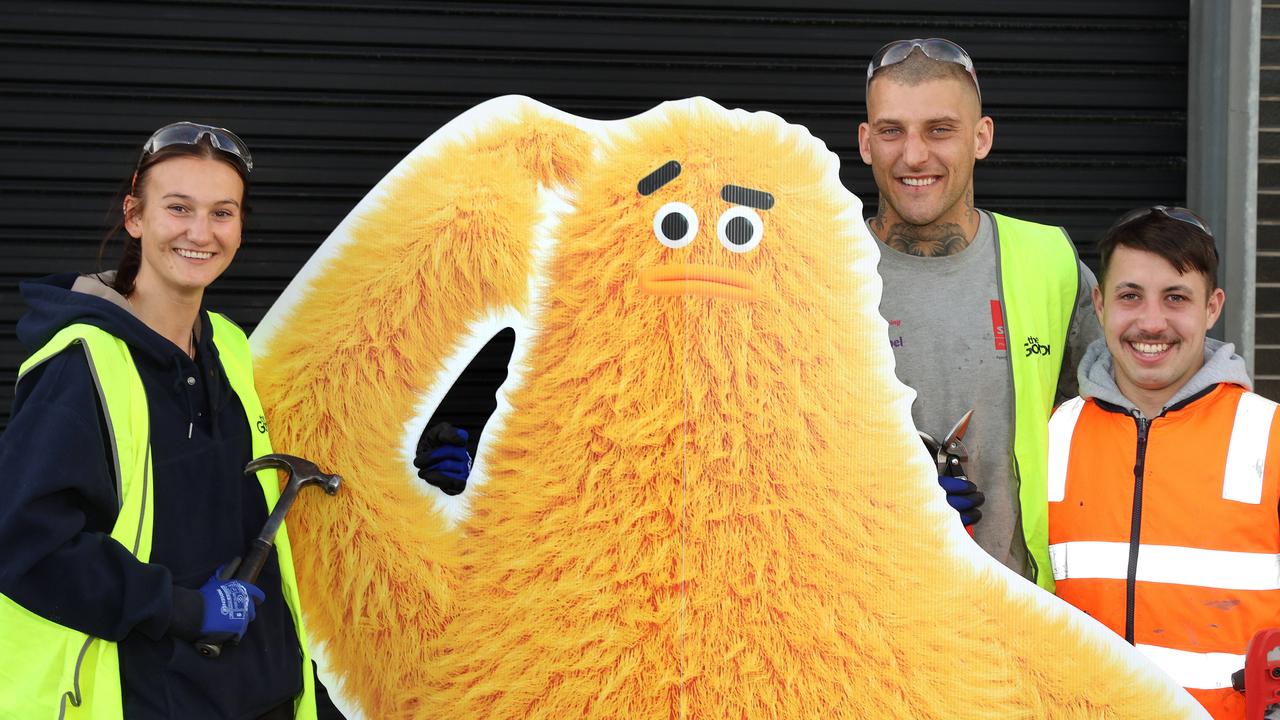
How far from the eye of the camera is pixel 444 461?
2123 mm

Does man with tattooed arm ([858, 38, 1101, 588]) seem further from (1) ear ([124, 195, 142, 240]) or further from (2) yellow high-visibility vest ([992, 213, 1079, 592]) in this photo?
(1) ear ([124, 195, 142, 240])

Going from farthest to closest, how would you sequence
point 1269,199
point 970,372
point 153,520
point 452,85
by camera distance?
point 1269,199 → point 452,85 → point 970,372 → point 153,520

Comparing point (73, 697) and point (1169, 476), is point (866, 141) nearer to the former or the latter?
point (1169, 476)

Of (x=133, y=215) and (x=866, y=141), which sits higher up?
(x=866, y=141)

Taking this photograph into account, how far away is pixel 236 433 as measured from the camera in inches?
75.7

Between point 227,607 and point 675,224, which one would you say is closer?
point 227,607

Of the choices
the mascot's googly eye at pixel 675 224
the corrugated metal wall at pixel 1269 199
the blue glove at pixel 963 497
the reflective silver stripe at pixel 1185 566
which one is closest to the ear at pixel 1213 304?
the reflective silver stripe at pixel 1185 566

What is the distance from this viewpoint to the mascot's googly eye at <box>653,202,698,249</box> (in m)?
2.00

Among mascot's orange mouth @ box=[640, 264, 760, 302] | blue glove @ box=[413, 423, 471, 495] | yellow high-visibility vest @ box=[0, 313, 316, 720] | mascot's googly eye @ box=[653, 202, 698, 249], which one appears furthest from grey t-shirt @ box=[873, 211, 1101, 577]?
yellow high-visibility vest @ box=[0, 313, 316, 720]

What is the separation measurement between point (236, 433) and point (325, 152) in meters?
1.15

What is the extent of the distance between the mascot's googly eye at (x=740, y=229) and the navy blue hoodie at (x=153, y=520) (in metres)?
0.99

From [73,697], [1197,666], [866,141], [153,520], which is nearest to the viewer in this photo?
[73,697]

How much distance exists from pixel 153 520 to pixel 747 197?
122cm

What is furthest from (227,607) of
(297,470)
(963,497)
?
(963,497)
